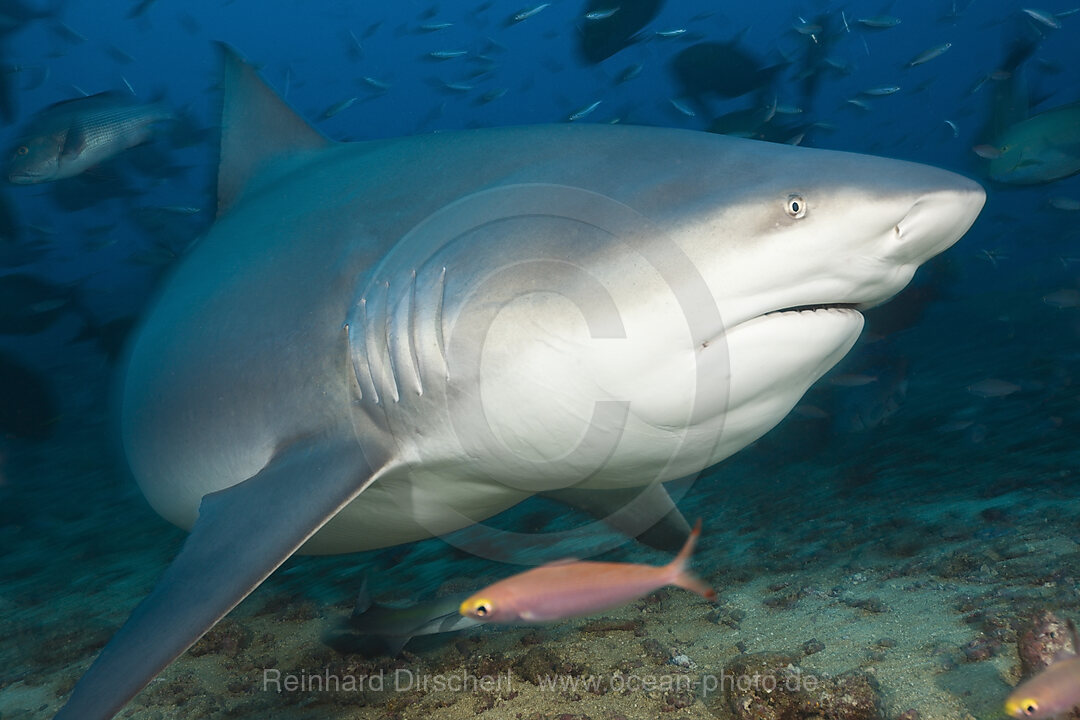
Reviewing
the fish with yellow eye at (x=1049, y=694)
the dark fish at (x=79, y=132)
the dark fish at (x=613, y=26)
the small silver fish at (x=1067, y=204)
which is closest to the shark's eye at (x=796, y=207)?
the fish with yellow eye at (x=1049, y=694)

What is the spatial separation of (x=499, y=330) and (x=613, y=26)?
31.8 ft

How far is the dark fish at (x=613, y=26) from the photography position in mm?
9602

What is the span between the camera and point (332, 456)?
7.11 feet

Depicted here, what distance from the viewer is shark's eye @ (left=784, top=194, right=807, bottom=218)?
1.67m

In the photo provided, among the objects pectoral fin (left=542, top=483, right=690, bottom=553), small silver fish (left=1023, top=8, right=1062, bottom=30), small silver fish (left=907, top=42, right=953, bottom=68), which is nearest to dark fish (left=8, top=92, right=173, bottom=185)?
pectoral fin (left=542, top=483, right=690, bottom=553)

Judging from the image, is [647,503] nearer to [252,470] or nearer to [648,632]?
[648,632]

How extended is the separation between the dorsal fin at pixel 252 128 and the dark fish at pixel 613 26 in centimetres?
733

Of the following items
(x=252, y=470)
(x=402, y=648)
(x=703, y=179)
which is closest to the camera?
(x=703, y=179)

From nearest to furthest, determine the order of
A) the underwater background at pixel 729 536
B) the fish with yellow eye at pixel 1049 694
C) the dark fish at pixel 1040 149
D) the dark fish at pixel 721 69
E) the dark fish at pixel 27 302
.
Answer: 1. the fish with yellow eye at pixel 1049 694
2. the underwater background at pixel 729 536
3. the dark fish at pixel 1040 149
4. the dark fish at pixel 721 69
5. the dark fish at pixel 27 302

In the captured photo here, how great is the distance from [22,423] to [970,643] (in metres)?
12.7

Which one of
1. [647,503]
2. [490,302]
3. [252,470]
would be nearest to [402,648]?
[252,470]

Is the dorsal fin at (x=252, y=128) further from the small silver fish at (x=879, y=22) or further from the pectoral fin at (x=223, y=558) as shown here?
the small silver fish at (x=879, y=22)

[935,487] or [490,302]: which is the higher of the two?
[490,302]

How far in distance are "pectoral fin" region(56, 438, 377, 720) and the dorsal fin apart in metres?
2.43
